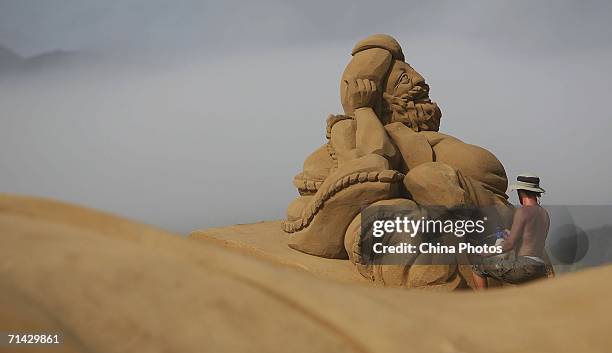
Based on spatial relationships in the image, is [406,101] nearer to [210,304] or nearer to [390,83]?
[390,83]

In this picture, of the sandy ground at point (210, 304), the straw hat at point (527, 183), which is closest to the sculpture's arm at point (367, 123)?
the straw hat at point (527, 183)

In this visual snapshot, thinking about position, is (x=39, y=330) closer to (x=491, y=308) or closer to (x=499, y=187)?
(x=491, y=308)

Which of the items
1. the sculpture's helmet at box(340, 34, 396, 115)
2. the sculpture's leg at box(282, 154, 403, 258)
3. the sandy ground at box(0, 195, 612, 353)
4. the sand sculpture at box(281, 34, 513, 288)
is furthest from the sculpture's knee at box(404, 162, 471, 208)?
the sandy ground at box(0, 195, 612, 353)

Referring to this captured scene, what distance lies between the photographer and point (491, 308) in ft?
2.73

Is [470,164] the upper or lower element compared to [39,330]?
upper

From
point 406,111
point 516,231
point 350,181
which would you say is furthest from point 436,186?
point 406,111

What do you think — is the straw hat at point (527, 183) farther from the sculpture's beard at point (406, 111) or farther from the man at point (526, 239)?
the sculpture's beard at point (406, 111)

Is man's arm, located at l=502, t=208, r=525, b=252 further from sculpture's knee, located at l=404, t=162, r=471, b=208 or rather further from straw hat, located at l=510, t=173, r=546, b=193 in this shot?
sculpture's knee, located at l=404, t=162, r=471, b=208

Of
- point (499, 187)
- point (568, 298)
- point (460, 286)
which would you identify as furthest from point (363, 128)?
point (568, 298)

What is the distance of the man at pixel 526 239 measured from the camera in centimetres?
280

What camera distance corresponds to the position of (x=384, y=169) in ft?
11.1

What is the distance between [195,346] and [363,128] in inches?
130

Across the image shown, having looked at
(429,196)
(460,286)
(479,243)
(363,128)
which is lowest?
(460,286)

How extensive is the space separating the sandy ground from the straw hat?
2.05 metres
